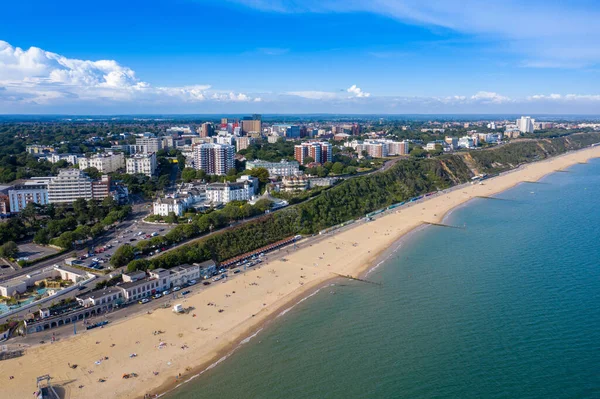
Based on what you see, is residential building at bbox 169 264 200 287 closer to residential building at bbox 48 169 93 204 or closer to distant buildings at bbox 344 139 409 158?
residential building at bbox 48 169 93 204

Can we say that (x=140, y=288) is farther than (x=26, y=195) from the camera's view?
No

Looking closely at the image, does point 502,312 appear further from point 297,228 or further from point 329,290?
point 297,228

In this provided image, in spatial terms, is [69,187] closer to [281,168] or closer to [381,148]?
[281,168]

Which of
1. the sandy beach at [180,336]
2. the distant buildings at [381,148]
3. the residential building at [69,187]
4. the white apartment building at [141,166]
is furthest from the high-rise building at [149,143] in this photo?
the sandy beach at [180,336]

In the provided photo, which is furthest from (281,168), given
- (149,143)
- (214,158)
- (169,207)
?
(149,143)

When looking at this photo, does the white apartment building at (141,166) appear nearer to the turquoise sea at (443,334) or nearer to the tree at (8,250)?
the tree at (8,250)
